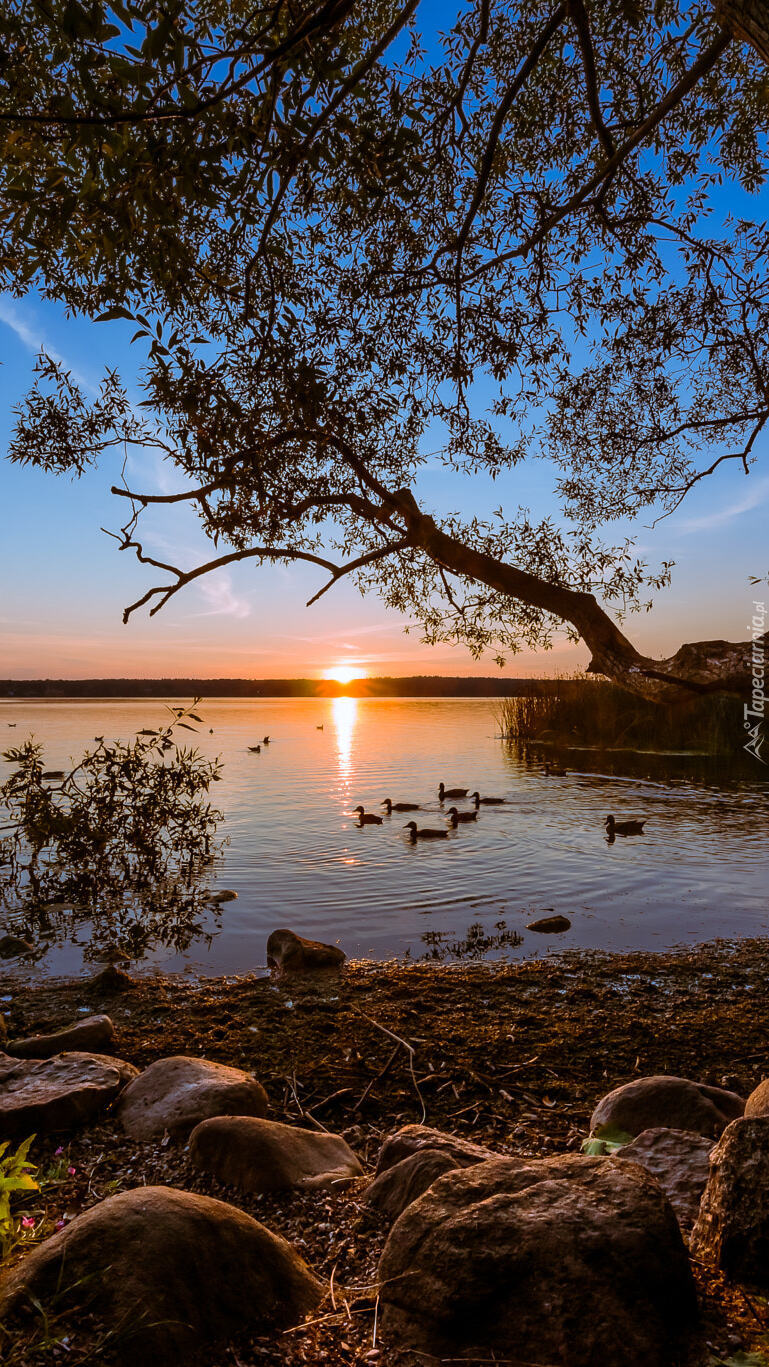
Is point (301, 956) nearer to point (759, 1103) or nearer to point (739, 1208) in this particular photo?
→ point (759, 1103)

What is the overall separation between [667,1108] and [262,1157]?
2.44 meters

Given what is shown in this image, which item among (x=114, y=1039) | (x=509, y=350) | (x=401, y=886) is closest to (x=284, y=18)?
(x=509, y=350)

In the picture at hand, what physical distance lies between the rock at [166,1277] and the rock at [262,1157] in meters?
0.87

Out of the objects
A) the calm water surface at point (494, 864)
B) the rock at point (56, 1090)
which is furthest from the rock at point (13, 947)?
Result: the rock at point (56, 1090)

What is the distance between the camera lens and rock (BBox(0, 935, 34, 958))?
9.83 m

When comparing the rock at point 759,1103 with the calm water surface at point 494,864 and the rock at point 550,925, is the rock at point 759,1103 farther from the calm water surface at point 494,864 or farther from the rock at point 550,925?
the rock at point 550,925

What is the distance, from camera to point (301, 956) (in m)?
8.91

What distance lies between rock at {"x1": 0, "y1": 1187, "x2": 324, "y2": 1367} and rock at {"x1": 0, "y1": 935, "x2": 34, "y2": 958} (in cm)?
791

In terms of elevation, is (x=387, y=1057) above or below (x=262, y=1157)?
below

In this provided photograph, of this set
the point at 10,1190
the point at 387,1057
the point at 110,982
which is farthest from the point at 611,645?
the point at 110,982

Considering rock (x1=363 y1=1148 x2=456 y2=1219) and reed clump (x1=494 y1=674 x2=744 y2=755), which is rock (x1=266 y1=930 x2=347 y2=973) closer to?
rock (x1=363 y1=1148 x2=456 y2=1219)

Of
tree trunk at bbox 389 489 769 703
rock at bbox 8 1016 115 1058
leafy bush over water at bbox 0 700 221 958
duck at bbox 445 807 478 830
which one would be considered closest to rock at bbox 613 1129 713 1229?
tree trunk at bbox 389 489 769 703

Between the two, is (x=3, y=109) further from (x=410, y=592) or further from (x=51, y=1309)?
(x=51, y=1309)

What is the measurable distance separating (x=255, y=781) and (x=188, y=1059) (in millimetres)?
23080
